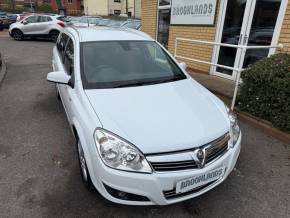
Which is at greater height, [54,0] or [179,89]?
[54,0]

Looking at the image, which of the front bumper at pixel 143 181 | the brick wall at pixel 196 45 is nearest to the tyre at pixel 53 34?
the brick wall at pixel 196 45

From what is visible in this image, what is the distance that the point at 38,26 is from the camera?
48.8ft

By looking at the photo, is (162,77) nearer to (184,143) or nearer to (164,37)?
(184,143)

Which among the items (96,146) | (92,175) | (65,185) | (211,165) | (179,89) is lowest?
(65,185)

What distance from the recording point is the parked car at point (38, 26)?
48.4 ft

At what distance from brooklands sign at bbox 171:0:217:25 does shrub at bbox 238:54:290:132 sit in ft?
8.43

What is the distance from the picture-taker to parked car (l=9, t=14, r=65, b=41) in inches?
581

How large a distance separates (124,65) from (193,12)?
14.5 ft

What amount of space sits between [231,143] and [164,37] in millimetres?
6621

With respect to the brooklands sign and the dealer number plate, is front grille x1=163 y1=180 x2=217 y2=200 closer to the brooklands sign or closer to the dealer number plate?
the dealer number plate

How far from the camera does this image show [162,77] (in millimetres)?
2957

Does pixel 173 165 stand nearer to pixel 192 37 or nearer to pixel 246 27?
pixel 246 27

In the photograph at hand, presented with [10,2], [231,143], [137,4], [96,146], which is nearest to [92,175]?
[96,146]

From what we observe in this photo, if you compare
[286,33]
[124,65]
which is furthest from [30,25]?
[286,33]
